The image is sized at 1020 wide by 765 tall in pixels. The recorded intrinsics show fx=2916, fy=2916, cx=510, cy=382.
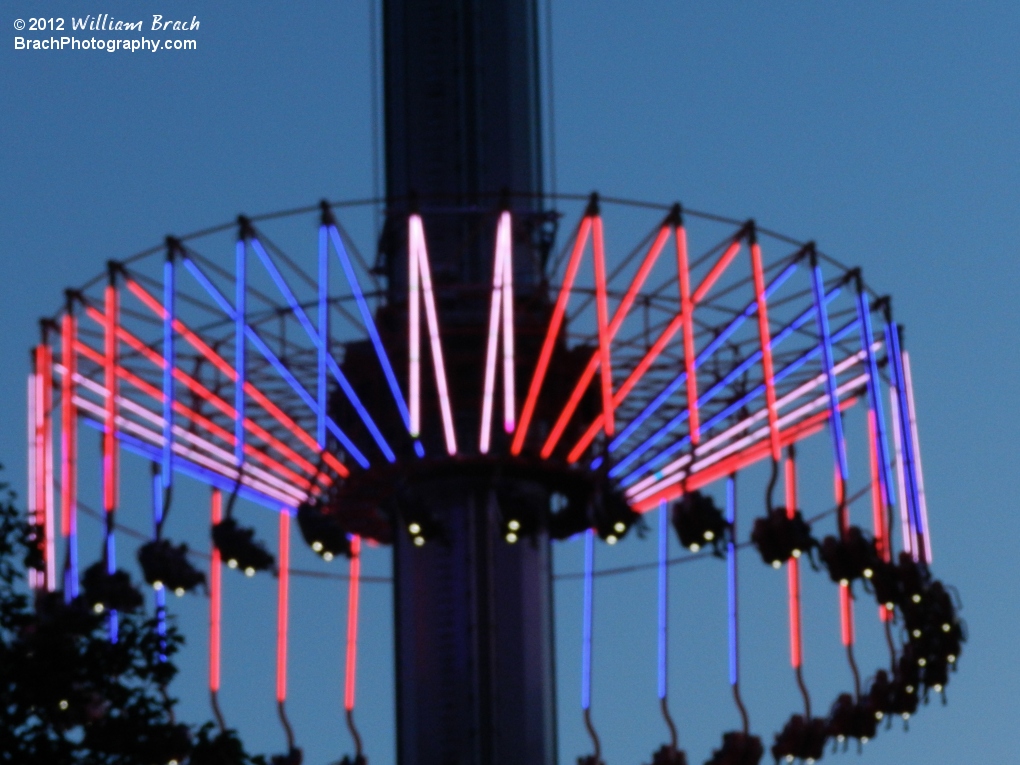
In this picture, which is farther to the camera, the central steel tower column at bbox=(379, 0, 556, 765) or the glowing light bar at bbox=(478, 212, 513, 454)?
the central steel tower column at bbox=(379, 0, 556, 765)

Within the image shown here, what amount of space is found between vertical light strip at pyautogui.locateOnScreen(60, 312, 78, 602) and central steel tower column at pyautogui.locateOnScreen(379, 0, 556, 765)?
18.0 feet

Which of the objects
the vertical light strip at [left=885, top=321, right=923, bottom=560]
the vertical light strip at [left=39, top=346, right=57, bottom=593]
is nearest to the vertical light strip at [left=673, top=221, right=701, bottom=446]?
the vertical light strip at [left=885, top=321, right=923, bottom=560]

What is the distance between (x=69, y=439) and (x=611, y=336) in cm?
939

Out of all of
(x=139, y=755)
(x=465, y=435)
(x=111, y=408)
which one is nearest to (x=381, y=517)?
(x=465, y=435)

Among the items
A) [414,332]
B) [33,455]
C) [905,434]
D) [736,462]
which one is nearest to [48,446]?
[33,455]

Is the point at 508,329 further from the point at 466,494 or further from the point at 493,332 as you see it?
the point at 466,494

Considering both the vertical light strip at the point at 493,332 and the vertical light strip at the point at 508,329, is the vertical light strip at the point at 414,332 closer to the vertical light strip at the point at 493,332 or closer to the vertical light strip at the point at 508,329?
the vertical light strip at the point at 493,332

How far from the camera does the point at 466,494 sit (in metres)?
51.2

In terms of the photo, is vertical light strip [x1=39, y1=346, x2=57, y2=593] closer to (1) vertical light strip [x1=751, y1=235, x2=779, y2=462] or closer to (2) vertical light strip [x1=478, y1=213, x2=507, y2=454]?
(2) vertical light strip [x1=478, y1=213, x2=507, y2=454]

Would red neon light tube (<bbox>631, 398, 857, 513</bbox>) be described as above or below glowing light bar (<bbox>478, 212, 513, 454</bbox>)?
below

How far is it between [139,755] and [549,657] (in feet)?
57.0

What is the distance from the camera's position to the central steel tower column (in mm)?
50125

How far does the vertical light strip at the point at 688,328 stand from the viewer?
154ft

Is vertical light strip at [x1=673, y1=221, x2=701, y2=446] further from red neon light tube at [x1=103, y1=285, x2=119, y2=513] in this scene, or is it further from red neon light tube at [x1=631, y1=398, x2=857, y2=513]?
red neon light tube at [x1=103, y1=285, x2=119, y2=513]
